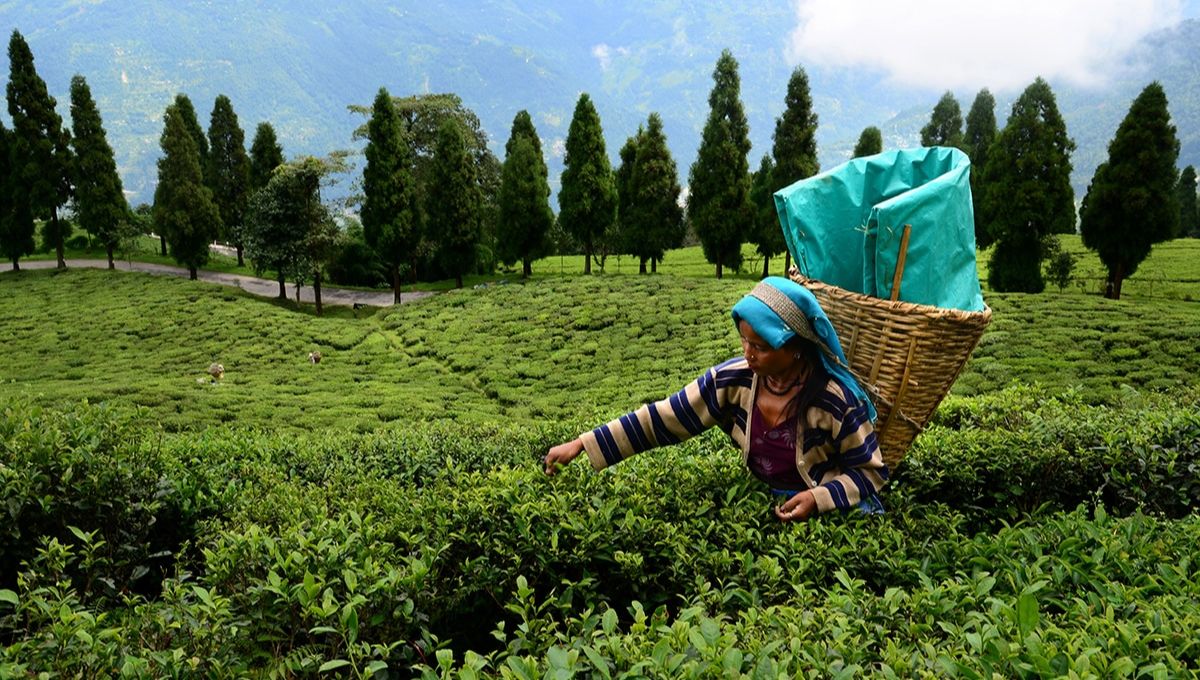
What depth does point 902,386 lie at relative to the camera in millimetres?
2920

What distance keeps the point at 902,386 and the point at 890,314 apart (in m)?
0.31

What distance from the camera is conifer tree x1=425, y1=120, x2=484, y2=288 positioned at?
94.1 ft

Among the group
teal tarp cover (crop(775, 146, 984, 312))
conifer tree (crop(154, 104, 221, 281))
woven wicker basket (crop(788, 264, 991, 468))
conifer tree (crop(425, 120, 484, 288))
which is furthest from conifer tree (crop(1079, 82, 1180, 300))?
conifer tree (crop(154, 104, 221, 281))

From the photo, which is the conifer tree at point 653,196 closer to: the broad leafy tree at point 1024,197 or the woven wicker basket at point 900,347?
the broad leafy tree at point 1024,197

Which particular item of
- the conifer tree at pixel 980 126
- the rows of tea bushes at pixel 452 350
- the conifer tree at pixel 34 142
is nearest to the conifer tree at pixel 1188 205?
the conifer tree at pixel 980 126

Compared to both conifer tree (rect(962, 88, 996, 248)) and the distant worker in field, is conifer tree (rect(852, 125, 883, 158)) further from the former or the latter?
the distant worker in field

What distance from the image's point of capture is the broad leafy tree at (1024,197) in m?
23.0

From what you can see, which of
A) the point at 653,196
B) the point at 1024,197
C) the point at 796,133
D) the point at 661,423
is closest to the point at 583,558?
the point at 661,423

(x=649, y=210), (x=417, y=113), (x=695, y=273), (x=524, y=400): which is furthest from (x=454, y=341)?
(x=417, y=113)

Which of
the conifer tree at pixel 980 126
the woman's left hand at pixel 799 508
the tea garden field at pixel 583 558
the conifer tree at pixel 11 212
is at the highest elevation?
the conifer tree at pixel 980 126

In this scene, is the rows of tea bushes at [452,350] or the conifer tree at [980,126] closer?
the rows of tea bushes at [452,350]

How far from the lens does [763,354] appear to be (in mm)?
2848

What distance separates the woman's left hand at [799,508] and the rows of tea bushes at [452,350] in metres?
2.68

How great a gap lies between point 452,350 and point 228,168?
78.4 feet
